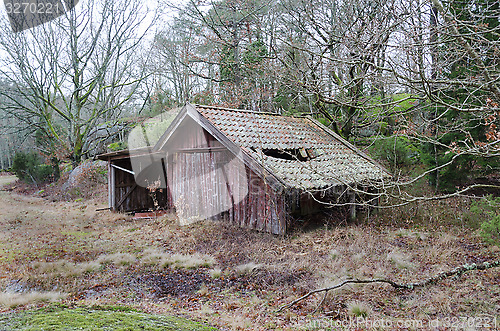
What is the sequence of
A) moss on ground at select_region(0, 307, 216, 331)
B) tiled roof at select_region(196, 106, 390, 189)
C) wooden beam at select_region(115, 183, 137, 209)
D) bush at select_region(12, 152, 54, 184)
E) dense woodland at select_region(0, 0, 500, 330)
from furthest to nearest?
bush at select_region(12, 152, 54, 184) → wooden beam at select_region(115, 183, 137, 209) → tiled roof at select_region(196, 106, 390, 189) → dense woodland at select_region(0, 0, 500, 330) → moss on ground at select_region(0, 307, 216, 331)

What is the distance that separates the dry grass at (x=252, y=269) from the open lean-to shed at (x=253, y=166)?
850 mm

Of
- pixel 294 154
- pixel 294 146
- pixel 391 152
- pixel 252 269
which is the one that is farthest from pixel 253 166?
pixel 391 152

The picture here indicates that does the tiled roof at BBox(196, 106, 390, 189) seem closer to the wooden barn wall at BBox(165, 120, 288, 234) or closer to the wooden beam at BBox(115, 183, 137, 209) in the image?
the wooden barn wall at BBox(165, 120, 288, 234)

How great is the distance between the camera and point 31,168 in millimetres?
25094

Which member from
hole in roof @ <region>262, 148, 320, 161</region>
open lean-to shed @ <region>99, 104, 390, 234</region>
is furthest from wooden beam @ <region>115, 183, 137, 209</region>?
hole in roof @ <region>262, 148, 320, 161</region>

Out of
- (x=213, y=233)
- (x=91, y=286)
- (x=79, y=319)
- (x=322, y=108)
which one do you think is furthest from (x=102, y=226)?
(x=79, y=319)

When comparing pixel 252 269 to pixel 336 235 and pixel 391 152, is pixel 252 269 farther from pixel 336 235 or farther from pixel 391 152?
pixel 391 152

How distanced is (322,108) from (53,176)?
76.5 feet

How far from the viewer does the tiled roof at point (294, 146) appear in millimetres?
8508

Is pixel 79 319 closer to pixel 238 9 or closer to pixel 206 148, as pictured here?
pixel 206 148

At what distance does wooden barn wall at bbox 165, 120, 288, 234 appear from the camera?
8.87 m

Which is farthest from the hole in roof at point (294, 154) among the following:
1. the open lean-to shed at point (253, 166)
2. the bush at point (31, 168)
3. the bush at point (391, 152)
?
the bush at point (31, 168)

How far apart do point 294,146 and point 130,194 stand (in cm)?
938

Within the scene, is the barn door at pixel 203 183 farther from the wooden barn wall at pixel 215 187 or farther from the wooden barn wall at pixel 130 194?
the wooden barn wall at pixel 130 194
